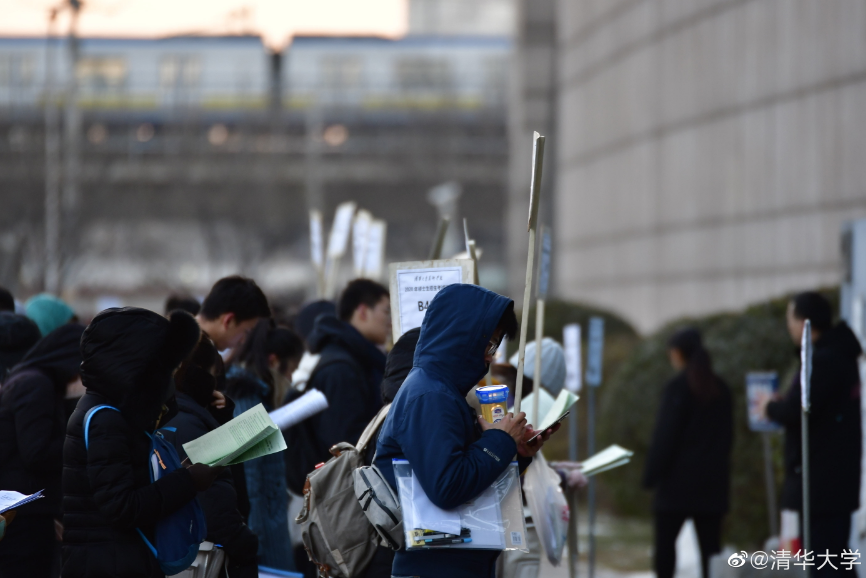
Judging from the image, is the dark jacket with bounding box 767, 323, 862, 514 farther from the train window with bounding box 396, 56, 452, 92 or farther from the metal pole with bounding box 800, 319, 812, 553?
the train window with bounding box 396, 56, 452, 92

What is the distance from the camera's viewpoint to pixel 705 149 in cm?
1603

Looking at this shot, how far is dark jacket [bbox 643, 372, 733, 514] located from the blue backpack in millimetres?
4253

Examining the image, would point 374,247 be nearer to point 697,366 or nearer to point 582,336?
point 697,366

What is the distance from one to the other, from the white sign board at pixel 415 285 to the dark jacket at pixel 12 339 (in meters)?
1.95

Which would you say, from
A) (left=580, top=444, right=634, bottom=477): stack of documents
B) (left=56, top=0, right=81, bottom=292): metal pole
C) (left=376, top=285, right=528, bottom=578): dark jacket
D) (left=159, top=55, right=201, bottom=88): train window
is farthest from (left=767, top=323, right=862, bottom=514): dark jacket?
(left=159, top=55, right=201, bottom=88): train window

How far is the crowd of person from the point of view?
3418 millimetres

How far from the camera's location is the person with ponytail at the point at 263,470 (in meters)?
4.97

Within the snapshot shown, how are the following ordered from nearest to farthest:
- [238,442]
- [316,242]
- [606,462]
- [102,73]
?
1. [238,442]
2. [606,462]
3. [316,242]
4. [102,73]

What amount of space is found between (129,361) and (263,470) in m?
1.78

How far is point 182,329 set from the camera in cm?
364

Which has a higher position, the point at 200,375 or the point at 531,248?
the point at 531,248

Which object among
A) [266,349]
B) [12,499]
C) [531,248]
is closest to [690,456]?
[266,349]

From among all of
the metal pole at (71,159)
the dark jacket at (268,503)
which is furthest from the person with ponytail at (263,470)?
the metal pole at (71,159)

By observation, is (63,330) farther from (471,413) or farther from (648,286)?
(648,286)
